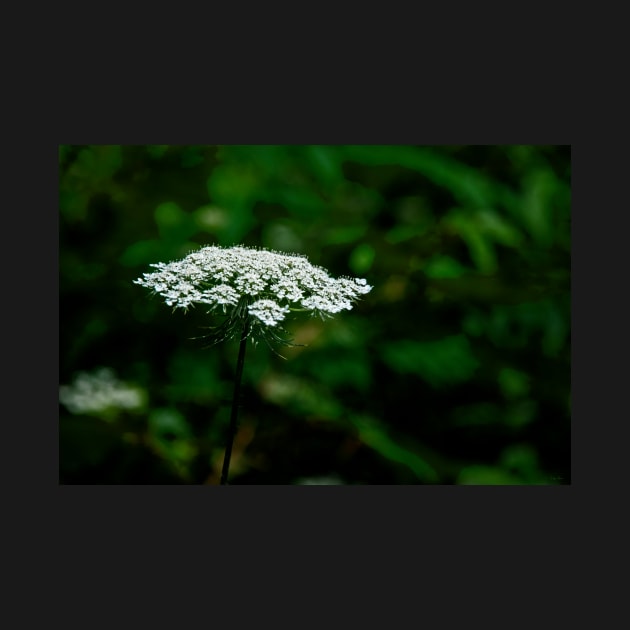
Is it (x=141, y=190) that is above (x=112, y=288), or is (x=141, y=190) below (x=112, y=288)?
above

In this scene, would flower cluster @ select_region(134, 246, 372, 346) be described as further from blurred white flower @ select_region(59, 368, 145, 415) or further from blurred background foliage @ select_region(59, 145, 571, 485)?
blurred white flower @ select_region(59, 368, 145, 415)

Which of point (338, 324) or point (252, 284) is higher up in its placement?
point (252, 284)

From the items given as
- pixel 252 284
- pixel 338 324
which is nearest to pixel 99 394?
pixel 252 284

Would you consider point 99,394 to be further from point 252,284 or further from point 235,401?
point 252,284

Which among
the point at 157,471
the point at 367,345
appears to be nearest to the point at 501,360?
the point at 367,345

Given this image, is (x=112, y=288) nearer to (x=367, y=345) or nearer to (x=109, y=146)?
(x=109, y=146)

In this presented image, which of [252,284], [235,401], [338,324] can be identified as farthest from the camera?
[338,324]

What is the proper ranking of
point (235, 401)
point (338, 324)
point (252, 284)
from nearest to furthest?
point (252, 284) → point (235, 401) → point (338, 324)
